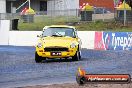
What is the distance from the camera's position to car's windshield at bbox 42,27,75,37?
22984mm

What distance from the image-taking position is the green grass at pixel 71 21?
45.1 meters

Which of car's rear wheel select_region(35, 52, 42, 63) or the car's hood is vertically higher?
the car's hood

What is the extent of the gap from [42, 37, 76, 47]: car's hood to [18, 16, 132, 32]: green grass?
22.2 meters

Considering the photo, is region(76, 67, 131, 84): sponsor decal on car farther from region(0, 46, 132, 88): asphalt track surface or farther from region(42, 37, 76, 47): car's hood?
region(42, 37, 76, 47): car's hood

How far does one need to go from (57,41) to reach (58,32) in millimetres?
1286

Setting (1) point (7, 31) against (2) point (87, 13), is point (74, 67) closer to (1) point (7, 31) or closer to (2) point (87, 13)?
(1) point (7, 31)

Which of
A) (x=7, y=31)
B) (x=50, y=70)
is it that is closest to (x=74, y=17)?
(x=7, y=31)

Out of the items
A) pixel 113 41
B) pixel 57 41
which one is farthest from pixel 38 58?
pixel 113 41

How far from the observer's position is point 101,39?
3166 cm

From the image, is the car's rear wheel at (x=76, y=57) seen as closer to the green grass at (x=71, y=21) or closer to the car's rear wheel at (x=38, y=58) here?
the car's rear wheel at (x=38, y=58)

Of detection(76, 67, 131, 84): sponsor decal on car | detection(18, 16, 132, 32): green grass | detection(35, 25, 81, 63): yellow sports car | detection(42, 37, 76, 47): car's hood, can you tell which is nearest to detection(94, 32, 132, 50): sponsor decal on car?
detection(35, 25, 81, 63): yellow sports car

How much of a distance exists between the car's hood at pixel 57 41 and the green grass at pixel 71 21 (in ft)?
72.8

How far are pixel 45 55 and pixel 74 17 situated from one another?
29.8 meters

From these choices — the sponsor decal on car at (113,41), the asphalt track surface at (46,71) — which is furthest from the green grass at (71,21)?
the asphalt track surface at (46,71)
